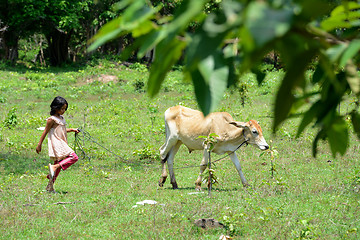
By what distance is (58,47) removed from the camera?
82.0 ft

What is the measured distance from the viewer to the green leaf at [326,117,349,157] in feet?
3.27

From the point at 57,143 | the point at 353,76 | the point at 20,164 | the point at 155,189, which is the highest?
the point at 353,76

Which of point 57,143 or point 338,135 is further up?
point 338,135

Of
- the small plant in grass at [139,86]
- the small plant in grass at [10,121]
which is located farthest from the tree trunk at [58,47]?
the small plant in grass at [10,121]

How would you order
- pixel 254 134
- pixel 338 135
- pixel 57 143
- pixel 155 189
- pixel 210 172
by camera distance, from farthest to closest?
pixel 254 134
pixel 155 189
pixel 57 143
pixel 210 172
pixel 338 135

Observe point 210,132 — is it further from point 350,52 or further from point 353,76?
point 350,52

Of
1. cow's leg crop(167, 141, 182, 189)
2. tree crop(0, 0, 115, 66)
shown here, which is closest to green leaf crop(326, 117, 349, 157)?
cow's leg crop(167, 141, 182, 189)

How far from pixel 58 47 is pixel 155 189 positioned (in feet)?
64.7

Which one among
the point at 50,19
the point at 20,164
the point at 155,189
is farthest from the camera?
the point at 50,19

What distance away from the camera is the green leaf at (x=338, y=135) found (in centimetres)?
100

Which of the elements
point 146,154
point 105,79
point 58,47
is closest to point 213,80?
point 146,154

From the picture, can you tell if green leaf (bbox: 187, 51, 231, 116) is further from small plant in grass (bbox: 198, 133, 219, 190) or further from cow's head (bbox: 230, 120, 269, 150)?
cow's head (bbox: 230, 120, 269, 150)

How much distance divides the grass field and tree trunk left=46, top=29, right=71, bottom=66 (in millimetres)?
10190

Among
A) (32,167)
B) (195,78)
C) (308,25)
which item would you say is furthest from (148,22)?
(32,167)
